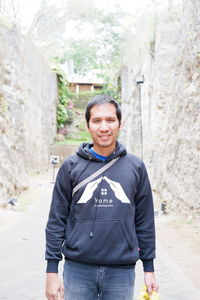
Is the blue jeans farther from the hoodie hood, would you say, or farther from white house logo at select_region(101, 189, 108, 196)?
the hoodie hood

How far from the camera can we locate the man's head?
209 centimetres

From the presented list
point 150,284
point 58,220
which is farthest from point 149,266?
point 58,220

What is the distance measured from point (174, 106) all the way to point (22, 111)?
986 cm

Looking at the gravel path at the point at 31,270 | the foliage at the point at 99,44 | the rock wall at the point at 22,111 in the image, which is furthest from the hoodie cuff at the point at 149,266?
the foliage at the point at 99,44

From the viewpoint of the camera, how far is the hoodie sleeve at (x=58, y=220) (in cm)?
202

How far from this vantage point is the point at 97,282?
6.37 ft

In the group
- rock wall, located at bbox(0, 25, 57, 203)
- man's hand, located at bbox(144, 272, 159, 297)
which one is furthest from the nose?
rock wall, located at bbox(0, 25, 57, 203)

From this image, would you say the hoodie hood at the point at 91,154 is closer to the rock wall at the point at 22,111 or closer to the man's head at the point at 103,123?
the man's head at the point at 103,123

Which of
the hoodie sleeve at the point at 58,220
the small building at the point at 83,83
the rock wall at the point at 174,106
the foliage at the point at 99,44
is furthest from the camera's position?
the small building at the point at 83,83

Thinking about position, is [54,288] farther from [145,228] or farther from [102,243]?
[145,228]

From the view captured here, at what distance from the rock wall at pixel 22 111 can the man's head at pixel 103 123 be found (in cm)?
818

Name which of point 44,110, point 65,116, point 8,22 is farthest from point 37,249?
point 65,116

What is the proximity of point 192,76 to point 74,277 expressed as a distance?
7.93 metres

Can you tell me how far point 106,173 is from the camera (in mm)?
2010
